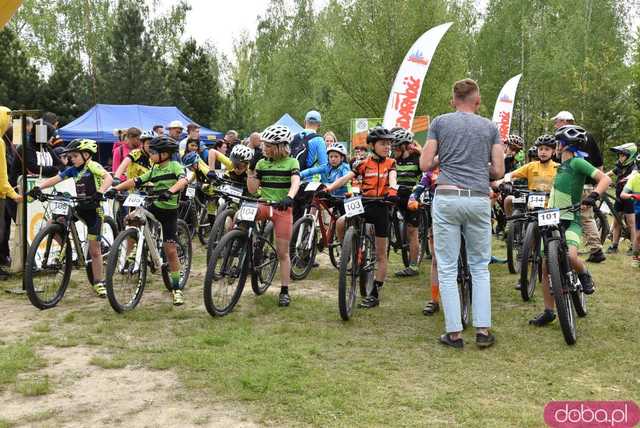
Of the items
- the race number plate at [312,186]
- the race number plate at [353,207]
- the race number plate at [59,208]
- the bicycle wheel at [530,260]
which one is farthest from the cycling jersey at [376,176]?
the race number plate at [59,208]

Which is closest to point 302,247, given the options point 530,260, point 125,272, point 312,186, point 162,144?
point 312,186

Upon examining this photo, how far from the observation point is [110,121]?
22.9 metres

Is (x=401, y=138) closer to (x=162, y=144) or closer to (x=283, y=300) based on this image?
(x=283, y=300)

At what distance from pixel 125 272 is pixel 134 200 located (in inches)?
28.1

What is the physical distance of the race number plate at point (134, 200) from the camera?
6215 millimetres

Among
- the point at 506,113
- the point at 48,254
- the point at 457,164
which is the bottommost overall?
the point at 48,254

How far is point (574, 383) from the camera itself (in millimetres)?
4387

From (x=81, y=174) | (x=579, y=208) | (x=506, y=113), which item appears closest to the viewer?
(x=579, y=208)

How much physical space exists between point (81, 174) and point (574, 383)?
5.28m

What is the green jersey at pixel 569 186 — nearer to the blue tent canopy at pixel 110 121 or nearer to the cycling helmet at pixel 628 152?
the cycling helmet at pixel 628 152

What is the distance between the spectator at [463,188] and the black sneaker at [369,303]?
1564 mm

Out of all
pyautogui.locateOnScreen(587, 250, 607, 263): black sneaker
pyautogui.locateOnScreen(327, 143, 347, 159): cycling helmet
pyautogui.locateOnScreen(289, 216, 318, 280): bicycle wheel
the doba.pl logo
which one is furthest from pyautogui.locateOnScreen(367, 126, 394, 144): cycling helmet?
pyautogui.locateOnScreen(587, 250, 607, 263): black sneaker

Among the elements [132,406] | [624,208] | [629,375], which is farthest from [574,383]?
[624,208]

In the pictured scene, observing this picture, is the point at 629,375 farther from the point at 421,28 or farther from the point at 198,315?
the point at 421,28
